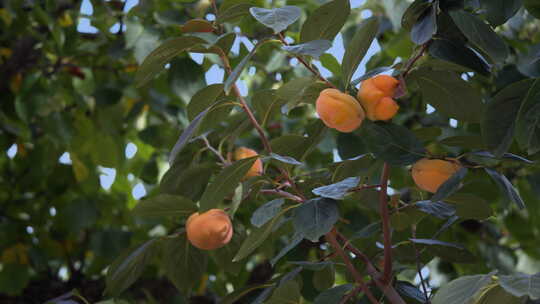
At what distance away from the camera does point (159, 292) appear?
102 inches

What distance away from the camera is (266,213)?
3.07 feet

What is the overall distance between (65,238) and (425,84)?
1.87 metres

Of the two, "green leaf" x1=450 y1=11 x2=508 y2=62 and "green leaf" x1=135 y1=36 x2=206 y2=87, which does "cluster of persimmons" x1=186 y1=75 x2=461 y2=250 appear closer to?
"green leaf" x1=450 y1=11 x2=508 y2=62

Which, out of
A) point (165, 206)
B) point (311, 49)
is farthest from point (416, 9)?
point (165, 206)

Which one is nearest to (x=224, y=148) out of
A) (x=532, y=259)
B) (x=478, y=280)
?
(x=478, y=280)

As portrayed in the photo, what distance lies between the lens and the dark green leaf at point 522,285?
67 centimetres

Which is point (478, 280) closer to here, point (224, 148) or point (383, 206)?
point (383, 206)

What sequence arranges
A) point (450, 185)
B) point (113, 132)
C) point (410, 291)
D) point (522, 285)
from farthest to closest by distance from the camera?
point (113, 132), point (410, 291), point (450, 185), point (522, 285)

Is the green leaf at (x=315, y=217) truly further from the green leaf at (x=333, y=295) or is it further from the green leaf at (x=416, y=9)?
the green leaf at (x=416, y=9)

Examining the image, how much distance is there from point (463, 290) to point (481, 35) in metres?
0.30

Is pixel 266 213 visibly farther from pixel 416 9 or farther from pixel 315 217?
pixel 416 9

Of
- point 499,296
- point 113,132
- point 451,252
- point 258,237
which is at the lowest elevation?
point 113,132

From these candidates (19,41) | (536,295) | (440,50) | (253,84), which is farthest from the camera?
(253,84)

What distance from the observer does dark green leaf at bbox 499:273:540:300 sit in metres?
0.67
